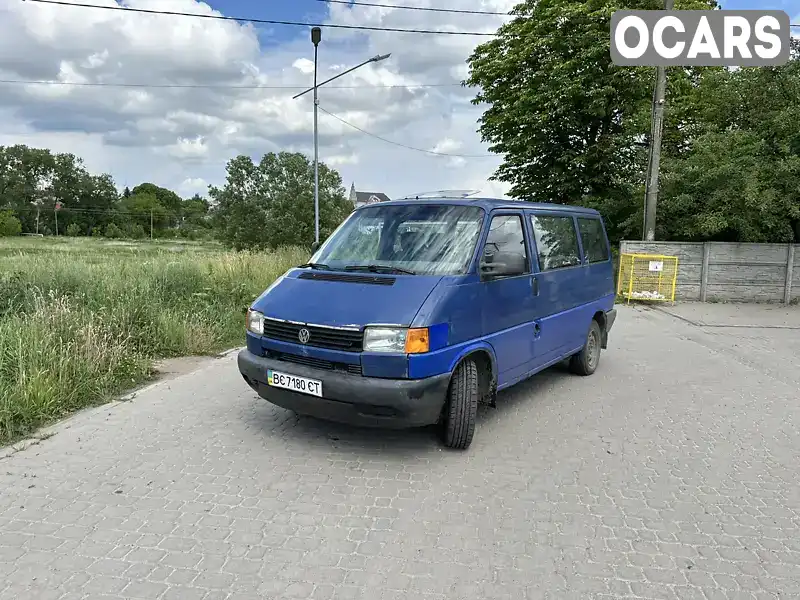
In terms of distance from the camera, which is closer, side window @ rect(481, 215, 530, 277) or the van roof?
side window @ rect(481, 215, 530, 277)

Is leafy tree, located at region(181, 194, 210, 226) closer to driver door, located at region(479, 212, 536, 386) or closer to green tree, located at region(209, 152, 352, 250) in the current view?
green tree, located at region(209, 152, 352, 250)

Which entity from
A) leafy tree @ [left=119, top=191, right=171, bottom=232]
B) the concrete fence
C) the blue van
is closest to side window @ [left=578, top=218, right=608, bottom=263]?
the blue van

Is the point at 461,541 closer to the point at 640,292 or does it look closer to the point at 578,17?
the point at 640,292

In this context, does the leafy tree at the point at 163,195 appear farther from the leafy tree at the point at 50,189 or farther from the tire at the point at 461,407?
the tire at the point at 461,407

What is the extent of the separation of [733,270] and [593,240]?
9.51m

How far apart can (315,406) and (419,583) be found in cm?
171

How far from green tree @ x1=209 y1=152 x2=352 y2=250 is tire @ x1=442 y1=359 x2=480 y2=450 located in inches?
1644

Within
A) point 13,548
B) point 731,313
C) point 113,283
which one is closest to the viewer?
point 13,548

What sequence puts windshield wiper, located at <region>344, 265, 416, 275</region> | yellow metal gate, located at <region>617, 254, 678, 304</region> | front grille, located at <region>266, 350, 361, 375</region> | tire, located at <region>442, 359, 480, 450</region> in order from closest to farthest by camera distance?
1. front grille, located at <region>266, 350, 361, 375</region>
2. tire, located at <region>442, 359, 480, 450</region>
3. windshield wiper, located at <region>344, 265, 416, 275</region>
4. yellow metal gate, located at <region>617, 254, 678, 304</region>

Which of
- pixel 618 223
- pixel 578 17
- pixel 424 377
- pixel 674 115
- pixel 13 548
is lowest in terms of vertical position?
pixel 13 548

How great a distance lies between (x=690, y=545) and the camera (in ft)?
10.8

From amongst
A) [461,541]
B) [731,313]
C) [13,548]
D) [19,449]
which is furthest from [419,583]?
[731,313]

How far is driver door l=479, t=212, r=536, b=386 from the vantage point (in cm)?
Answer: 482

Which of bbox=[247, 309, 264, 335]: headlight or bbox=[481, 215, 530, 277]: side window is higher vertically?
bbox=[481, 215, 530, 277]: side window
